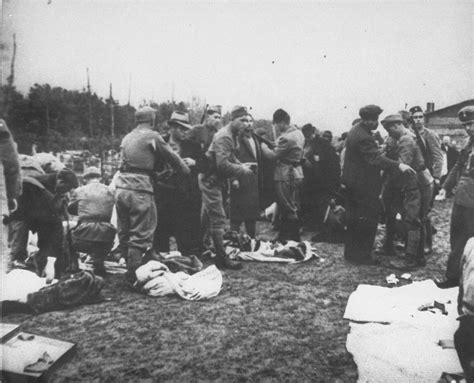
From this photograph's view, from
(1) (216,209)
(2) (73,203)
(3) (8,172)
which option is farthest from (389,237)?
(3) (8,172)

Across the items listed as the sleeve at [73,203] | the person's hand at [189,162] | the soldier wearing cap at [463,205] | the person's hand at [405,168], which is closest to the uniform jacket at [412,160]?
the person's hand at [405,168]

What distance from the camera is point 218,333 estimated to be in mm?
2973

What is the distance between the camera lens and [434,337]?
9.12 ft

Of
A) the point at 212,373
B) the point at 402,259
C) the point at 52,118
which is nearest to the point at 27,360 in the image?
the point at 212,373

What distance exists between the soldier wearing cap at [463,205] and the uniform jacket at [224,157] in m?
2.12

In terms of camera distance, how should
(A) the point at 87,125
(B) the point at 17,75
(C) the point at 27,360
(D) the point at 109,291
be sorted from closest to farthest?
1. (C) the point at 27,360
2. (B) the point at 17,75
3. (D) the point at 109,291
4. (A) the point at 87,125

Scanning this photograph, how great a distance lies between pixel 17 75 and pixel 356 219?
367 centimetres

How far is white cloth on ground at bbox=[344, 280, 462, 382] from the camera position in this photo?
247cm

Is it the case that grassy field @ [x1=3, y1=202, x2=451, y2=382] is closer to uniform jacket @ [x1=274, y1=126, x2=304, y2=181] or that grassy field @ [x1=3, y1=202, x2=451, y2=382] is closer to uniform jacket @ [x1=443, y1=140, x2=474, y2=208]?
uniform jacket @ [x1=443, y1=140, x2=474, y2=208]

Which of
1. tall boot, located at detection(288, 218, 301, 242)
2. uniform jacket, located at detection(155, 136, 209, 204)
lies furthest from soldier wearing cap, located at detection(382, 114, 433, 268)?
uniform jacket, located at detection(155, 136, 209, 204)

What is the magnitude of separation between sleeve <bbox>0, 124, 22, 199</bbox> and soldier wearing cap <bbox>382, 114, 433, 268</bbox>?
3.84 metres

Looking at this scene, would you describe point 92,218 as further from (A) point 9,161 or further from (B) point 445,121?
(B) point 445,121

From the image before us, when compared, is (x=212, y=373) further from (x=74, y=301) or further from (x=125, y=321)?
(x=74, y=301)

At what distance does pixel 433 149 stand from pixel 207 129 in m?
2.82
